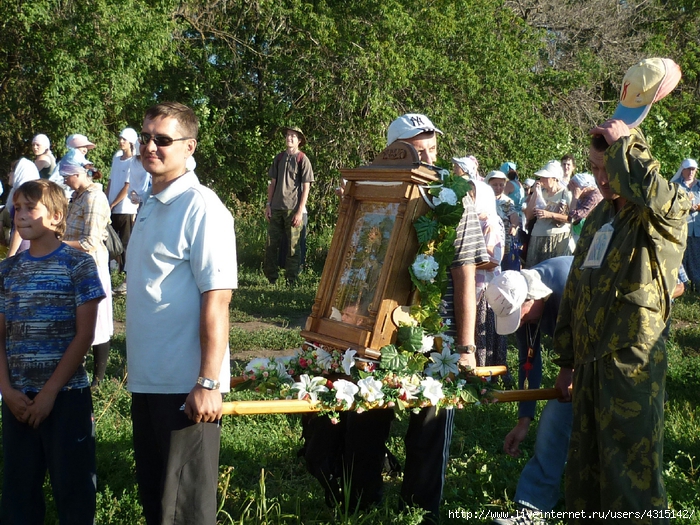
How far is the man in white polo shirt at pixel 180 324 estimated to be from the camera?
2994 millimetres

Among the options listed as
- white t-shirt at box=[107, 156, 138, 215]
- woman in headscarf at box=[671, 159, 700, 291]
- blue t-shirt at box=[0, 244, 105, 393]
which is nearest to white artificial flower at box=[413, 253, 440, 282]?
blue t-shirt at box=[0, 244, 105, 393]

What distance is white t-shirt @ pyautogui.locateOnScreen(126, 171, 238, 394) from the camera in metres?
3.01

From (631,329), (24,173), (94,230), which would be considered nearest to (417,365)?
(631,329)

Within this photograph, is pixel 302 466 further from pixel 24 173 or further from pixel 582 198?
pixel 24 173

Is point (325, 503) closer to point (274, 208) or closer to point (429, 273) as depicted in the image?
point (429, 273)

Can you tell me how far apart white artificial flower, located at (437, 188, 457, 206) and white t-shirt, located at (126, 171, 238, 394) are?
44.1 inches

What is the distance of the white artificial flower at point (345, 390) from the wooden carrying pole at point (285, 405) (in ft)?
0.37

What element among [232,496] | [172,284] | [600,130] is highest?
[600,130]

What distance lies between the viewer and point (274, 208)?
1126cm

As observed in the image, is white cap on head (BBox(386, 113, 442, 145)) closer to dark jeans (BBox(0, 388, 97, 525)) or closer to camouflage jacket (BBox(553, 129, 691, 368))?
camouflage jacket (BBox(553, 129, 691, 368))

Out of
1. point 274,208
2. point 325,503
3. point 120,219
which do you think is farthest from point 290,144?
point 325,503

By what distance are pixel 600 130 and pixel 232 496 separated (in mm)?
2738

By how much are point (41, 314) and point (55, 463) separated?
2.13 feet

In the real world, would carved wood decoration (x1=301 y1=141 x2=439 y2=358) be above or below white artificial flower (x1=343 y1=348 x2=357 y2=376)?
above
